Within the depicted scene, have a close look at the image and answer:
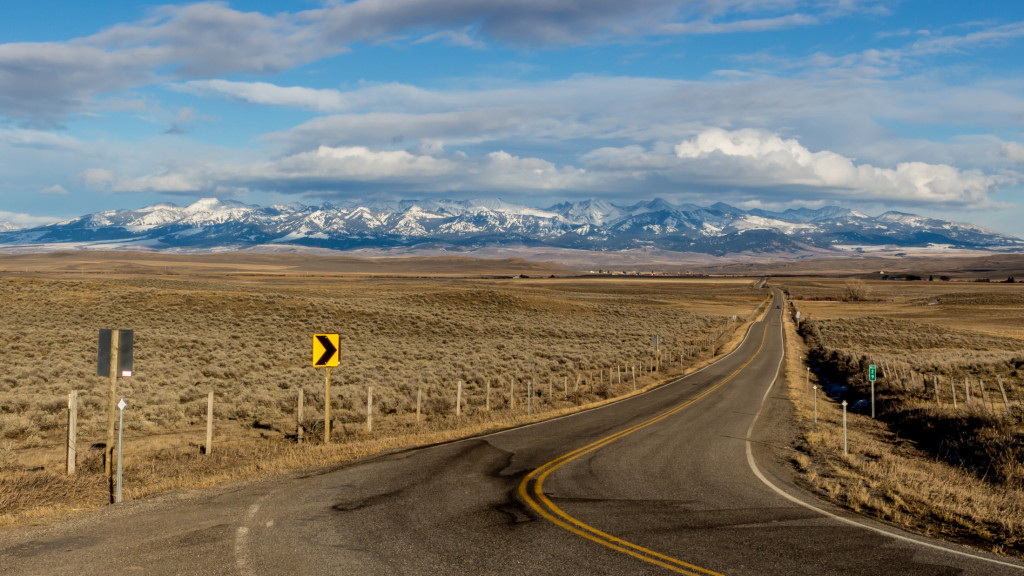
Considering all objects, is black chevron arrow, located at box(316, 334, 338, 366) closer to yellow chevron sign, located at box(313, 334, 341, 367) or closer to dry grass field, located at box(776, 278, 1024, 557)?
yellow chevron sign, located at box(313, 334, 341, 367)

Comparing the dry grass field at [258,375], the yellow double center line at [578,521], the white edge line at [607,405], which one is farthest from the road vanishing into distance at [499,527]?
the white edge line at [607,405]

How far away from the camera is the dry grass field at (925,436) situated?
454 inches

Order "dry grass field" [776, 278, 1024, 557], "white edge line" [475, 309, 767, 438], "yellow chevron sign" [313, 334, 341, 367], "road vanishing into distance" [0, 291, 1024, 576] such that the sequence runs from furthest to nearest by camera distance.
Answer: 1. "white edge line" [475, 309, 767, 438]
2. "yellow chevron sign" [313, 334, 341, 367]
3. "dry grass field" [776, 278, 1024, 557]
4. "road vanishing into distance" [0, 291, 1024, 576]

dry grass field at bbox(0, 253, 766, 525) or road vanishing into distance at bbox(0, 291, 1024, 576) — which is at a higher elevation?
road vanishing into distance at bbox(0, 291, 1024, 576)

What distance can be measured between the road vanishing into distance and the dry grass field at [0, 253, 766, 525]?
6.12 feet

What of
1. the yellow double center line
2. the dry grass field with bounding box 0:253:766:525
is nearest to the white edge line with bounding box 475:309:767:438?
the dry grass field with bounding box 0:253:766:525

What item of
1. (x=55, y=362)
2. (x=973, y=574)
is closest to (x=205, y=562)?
(x=973, y=574)

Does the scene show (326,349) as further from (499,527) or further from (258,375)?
(258,375)

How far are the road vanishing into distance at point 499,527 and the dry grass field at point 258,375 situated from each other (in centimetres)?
187

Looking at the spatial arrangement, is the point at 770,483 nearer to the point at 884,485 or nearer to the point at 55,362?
the point at 884,485

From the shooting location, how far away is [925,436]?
2248 cm

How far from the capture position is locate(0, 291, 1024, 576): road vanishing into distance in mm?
8188

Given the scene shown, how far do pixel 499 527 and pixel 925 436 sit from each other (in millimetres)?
18649

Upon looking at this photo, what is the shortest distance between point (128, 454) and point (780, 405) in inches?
905
